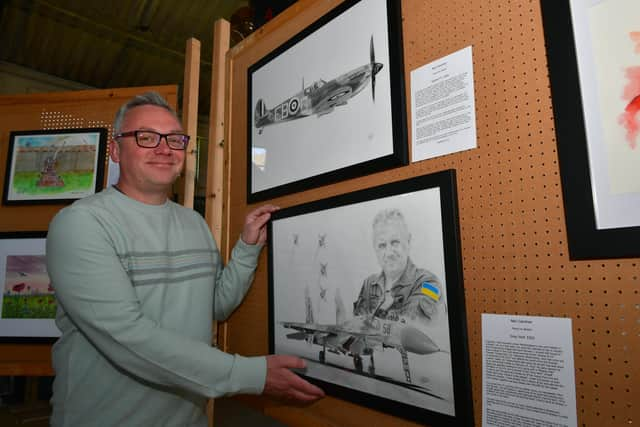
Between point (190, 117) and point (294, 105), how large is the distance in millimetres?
741

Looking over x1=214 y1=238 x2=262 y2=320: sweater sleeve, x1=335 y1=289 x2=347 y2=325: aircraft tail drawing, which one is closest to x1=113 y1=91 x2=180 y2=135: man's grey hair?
x1=214 y1=238 x2=262 y2=320: sweater sleeve

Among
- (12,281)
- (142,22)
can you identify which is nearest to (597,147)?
(12,281)

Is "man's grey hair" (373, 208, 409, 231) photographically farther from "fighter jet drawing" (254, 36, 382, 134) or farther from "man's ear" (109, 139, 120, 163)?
"man's ear" (109, 139, 120, 163)

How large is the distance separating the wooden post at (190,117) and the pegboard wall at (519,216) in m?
1.08

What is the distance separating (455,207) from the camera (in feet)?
2.95

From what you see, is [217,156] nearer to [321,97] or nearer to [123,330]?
[321,97]

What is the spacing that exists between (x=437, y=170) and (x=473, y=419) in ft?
1.78

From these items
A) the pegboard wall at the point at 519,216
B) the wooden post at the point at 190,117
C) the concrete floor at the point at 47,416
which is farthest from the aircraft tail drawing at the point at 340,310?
the concrete floor at the point at 47,416

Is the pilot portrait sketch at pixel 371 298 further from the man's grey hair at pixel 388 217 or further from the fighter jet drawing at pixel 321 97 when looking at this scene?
the fighter jet drawing at pixel 321 97

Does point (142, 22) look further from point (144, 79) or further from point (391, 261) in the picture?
point (391, 261)

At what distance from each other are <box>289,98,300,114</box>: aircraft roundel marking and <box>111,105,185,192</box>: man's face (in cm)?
39

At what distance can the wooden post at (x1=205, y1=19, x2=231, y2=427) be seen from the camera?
171 centimetres

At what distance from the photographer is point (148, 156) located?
1.28 m

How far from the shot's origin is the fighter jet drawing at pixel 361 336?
951 mm
